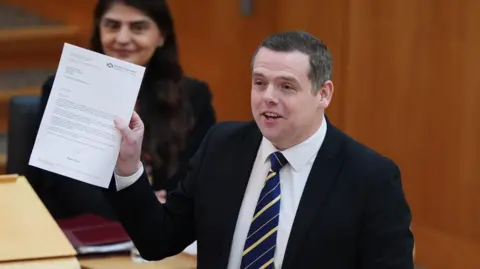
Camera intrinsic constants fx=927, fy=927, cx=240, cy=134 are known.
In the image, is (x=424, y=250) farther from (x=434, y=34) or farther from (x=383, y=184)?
(x=383, y=184)

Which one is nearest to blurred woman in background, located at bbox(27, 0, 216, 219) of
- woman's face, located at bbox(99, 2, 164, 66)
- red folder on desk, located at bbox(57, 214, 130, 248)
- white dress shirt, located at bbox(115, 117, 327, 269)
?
woman's face, located at bbox(99, 2, 164, 66)

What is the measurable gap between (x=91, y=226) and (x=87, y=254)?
0.21m

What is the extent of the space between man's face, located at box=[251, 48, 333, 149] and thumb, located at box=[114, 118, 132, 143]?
0.29 metres

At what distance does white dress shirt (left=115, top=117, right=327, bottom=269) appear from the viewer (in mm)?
2096

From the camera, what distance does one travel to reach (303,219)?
6.77 ft

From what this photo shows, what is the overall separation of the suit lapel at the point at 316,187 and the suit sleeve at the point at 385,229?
0.33 ft

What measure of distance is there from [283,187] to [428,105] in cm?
208

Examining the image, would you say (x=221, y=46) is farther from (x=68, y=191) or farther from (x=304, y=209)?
(x=304, y=209)

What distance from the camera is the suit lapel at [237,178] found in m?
2.13

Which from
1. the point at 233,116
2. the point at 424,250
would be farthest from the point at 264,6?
the point at 424,250

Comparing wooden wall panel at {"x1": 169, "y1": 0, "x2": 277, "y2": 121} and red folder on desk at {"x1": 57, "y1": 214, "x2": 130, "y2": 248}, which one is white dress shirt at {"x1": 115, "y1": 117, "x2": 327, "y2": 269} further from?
wooden wall panel at {"x1": 169, "y1": 0, "x2": 277, "y2": 121}

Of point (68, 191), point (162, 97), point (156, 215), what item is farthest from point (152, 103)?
point (156, 215)

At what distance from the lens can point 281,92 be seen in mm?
1981

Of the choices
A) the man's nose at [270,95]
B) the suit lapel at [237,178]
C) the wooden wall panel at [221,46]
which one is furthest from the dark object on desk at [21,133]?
the wooden wall panel at [221,46]
